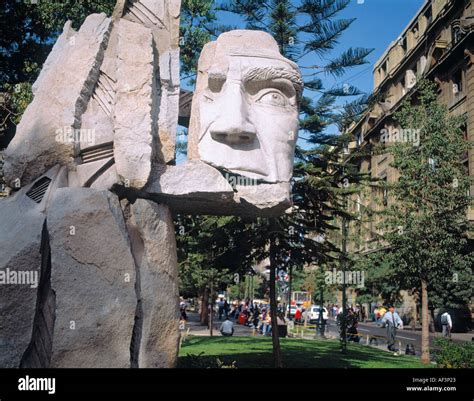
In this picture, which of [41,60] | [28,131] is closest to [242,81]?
[28,131]

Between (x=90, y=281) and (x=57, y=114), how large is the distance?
5.94 feet

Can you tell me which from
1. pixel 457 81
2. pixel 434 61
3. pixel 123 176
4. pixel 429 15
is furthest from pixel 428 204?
pixel 457 81

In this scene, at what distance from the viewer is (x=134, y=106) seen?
17.6ft

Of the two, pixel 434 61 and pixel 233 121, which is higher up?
pixel 434 61

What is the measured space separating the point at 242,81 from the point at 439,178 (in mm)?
9284

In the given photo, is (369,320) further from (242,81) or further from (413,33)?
(242,81)

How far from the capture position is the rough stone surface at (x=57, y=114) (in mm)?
5316

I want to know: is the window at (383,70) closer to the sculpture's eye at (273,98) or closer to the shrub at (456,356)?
the shrub at (456,356)

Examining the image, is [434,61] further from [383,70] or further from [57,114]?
[57,114]

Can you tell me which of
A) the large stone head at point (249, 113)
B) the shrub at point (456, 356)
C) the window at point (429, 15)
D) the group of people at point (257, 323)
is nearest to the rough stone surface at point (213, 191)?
the large stone head at point (249, 113)

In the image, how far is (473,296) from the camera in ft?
73.0

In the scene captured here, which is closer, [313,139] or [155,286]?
[155,286]

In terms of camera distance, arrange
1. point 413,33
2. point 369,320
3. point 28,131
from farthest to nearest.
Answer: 1. point 369,320
2. point 413,33
3. point 28,131

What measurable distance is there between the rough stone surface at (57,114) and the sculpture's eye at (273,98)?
1.89 meters
